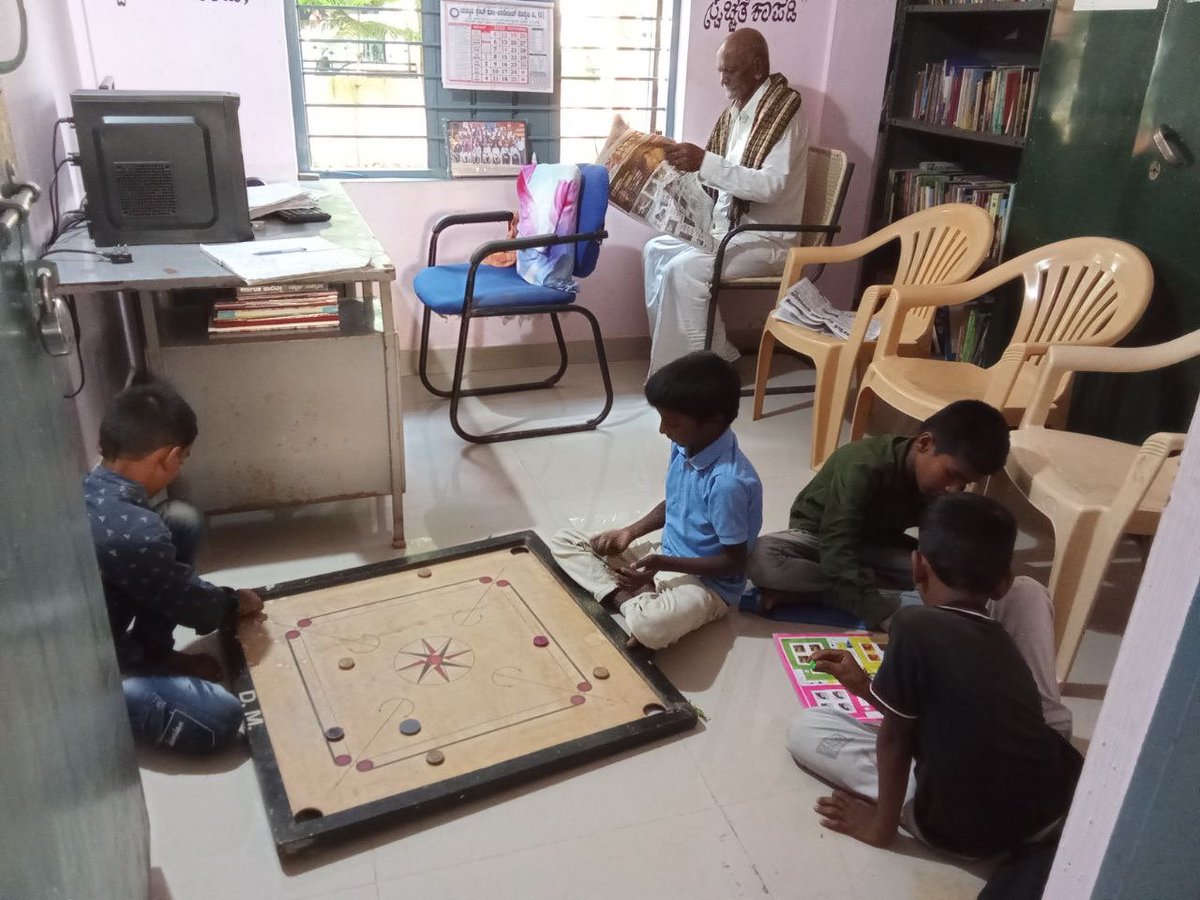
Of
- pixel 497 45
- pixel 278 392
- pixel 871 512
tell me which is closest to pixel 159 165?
pixel 278 392

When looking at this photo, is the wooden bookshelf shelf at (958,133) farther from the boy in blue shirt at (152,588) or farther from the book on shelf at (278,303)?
the boy in blue shirt at (152,588)

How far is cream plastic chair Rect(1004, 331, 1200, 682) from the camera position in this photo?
1.77m

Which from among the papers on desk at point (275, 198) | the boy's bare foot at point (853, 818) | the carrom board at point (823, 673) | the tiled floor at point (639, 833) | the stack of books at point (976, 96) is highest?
the stack of books at point (976, 96)

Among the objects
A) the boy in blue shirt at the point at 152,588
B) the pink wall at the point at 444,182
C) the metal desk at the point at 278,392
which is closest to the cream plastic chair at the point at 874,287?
the pink wall at the point at 444,182

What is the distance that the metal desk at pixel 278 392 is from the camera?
212 cm

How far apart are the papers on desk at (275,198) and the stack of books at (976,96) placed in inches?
87.9

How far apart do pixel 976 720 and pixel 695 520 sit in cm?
85

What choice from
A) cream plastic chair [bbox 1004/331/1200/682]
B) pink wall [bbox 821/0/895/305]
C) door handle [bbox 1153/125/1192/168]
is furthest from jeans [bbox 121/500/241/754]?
pink wall [bbox 821/0/895/305]

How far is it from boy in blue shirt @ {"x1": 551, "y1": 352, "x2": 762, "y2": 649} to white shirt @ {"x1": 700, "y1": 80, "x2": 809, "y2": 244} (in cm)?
144

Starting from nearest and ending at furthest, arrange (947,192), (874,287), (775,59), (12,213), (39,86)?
(12,213) < (39,86) < (874,287) < (947,192) < (775,59)

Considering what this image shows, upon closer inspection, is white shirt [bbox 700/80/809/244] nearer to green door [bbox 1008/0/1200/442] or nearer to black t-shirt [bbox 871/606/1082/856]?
green door [bbox 1008/0/1200/442]

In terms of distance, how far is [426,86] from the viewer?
3.34 m

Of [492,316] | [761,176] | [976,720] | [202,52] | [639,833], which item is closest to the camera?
[976,720]

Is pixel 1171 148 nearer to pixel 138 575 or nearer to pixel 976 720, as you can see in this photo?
pixel 976 720
